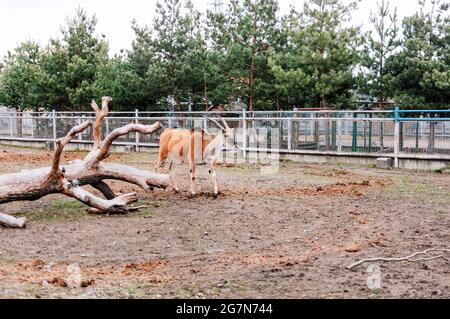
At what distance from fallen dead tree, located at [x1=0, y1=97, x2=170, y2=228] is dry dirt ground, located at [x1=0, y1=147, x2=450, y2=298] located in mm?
285

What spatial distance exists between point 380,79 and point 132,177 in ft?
51.1

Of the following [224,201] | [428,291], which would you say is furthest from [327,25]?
[428,291]

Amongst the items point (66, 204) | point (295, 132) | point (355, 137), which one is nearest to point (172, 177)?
point (66, 204)

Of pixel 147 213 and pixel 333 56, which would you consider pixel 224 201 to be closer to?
pixel 147 213

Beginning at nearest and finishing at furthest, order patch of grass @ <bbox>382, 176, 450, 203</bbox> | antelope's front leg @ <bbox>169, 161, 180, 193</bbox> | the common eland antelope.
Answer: patch of grass @ <bbox>382, 176, 450, 203</bbox>, the common eland antelope, antelope's front leg @ <bbox>169, 161, 180, 193</bbox>

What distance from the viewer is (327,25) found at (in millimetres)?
25219

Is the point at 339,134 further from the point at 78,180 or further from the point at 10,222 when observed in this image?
the point at 10,222

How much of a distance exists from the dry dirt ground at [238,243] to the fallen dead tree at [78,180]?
285 mm

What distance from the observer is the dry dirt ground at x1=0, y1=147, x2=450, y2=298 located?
5594mm

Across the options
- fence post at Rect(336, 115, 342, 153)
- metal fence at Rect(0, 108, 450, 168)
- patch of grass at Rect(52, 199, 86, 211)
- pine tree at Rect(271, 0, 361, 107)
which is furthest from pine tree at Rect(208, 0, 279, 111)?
patch of grass at Rect(52, 199, 86, 211)

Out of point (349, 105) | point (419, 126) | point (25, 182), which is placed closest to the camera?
point (25, 182)

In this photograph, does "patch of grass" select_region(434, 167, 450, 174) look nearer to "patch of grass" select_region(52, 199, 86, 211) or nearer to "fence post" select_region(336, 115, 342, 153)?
"fence post" select_region(336, 115, 342, 153)

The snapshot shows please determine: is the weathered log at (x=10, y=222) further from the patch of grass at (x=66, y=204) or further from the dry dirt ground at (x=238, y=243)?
the patch of grass at (x=66, y=204)

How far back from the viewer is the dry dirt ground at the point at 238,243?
18.4 ft
